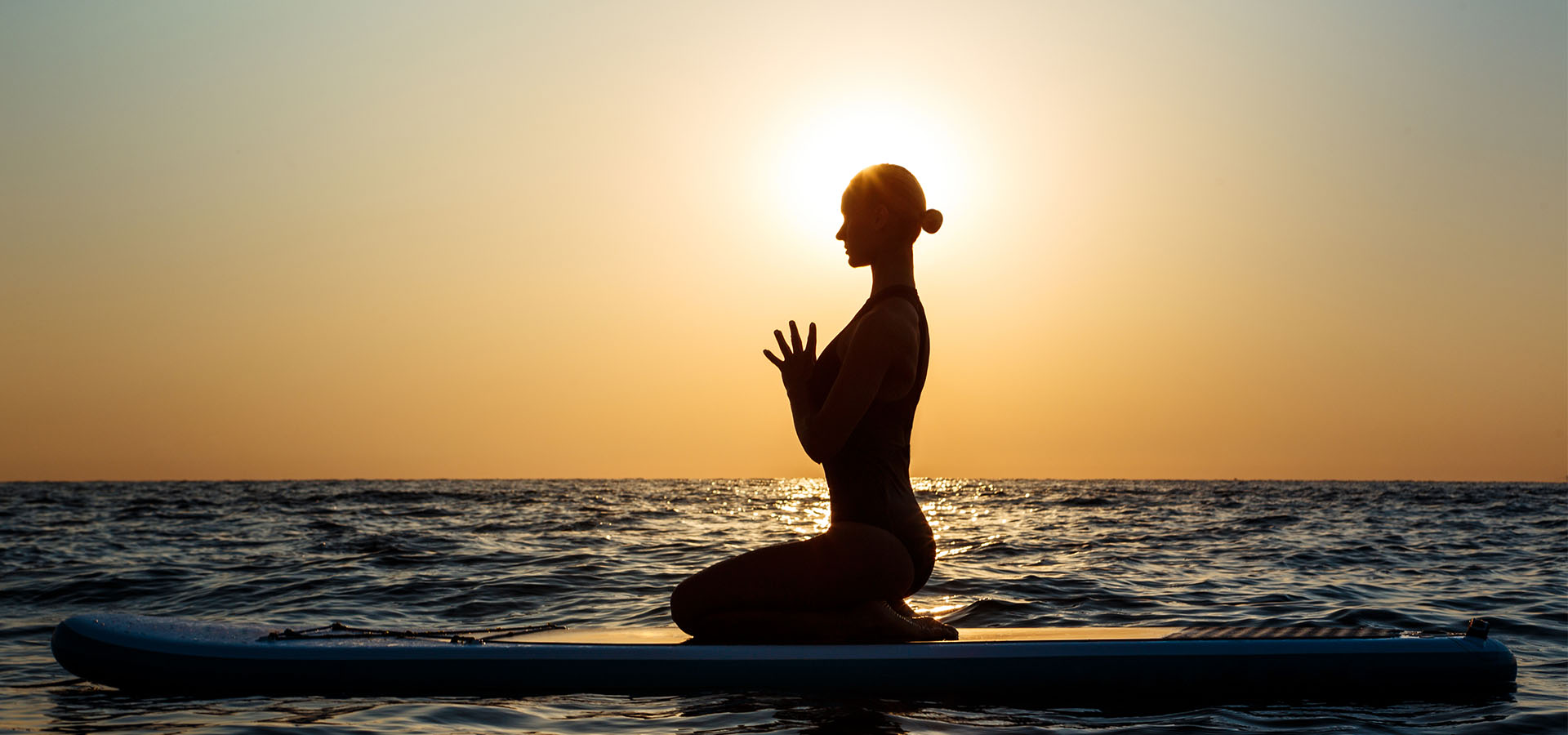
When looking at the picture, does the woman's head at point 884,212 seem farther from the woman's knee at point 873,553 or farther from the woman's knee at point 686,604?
the woman's knee at point 686,604

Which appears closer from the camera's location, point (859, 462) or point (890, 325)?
point (890, 325)

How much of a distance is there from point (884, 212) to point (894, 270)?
23 cm

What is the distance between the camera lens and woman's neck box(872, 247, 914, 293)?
4.45 m

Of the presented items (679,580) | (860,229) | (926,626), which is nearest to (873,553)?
(926,626)

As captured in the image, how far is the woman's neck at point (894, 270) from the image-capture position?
445 cm

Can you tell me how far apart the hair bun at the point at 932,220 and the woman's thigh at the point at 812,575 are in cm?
119

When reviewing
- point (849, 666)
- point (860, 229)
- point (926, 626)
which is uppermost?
point (860, 229)

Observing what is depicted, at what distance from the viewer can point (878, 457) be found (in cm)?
432

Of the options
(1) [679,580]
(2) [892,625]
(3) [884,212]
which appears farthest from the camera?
(1) [679,580]

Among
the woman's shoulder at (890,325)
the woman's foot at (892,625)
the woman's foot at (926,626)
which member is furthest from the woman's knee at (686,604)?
the woman's shoulder at (890,325)

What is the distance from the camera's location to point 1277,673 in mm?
4656

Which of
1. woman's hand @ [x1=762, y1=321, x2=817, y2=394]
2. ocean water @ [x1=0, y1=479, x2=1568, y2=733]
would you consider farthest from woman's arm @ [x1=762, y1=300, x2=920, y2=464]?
ocean water @ [x1=0, y1=479, x2=1568, y2=733]

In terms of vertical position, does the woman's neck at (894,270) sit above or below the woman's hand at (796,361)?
above

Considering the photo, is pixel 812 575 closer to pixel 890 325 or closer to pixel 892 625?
pixel 892 625
